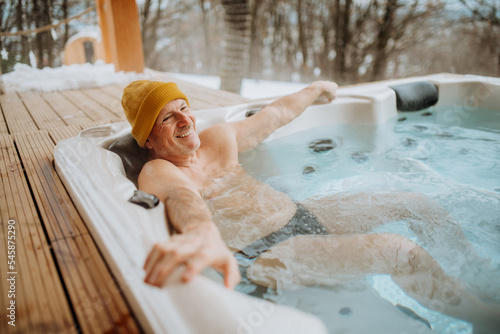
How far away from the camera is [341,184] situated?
64.2 inches

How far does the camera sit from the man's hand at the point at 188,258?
629 millimetres

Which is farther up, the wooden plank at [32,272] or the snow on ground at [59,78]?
the snow on ground at [59,78]

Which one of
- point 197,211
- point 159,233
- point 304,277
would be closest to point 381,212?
point 304,277

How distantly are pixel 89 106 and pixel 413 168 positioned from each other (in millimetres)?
2201

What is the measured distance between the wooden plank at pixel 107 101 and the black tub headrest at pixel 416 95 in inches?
73.3

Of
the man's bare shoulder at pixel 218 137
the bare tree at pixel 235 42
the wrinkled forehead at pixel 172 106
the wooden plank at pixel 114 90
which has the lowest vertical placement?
the man's bare shoulder at pixel 218 137

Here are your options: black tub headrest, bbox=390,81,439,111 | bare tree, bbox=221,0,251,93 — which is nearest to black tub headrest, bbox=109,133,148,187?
black tub headrest, bbox=390,81,439,111

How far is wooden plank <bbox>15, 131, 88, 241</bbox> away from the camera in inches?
→ 37.6

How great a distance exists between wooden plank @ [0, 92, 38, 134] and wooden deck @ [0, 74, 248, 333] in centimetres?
30

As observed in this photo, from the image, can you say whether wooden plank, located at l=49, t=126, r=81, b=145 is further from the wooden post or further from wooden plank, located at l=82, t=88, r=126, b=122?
the wooden post

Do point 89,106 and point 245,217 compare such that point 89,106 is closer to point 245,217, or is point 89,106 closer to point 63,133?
point 63,133

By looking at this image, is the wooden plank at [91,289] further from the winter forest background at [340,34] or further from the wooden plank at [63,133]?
the winter forest background at [340,34]

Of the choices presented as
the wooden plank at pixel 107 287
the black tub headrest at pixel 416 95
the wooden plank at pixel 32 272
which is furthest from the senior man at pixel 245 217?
the black tub headrest at pixel 416 95

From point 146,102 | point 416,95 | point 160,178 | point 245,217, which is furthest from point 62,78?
point 416,95
